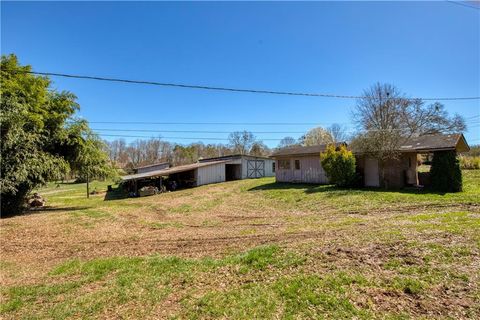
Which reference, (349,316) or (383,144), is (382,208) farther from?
(349,316)

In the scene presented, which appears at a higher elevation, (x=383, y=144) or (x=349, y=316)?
(x=383, y=144)

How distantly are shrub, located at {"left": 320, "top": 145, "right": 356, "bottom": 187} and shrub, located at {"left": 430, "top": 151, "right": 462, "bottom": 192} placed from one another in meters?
4.23

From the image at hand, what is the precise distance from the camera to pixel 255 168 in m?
32.9

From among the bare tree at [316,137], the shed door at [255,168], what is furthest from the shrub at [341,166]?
the bare tree at [316,137]

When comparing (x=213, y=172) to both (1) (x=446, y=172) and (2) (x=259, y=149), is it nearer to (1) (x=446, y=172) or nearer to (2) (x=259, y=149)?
(1) (x=446, y=172)

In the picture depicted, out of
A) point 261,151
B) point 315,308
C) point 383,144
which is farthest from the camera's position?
point 261,151

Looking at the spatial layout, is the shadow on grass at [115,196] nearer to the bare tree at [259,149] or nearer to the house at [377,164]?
the house at [377,164]

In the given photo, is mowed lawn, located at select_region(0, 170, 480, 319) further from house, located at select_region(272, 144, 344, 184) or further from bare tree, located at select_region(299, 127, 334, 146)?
bare tree, located at select_region(299, 127, 334, 146)

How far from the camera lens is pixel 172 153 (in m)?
68.3

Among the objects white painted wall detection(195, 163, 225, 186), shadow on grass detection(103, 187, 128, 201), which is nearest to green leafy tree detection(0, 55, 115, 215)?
shadow on grass detection(103, 187, 128, 201)

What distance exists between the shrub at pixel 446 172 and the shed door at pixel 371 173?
331 cm

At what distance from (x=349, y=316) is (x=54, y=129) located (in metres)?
17.2

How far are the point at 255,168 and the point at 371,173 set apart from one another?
54.2 feet

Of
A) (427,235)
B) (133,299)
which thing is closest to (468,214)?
(427,235)
